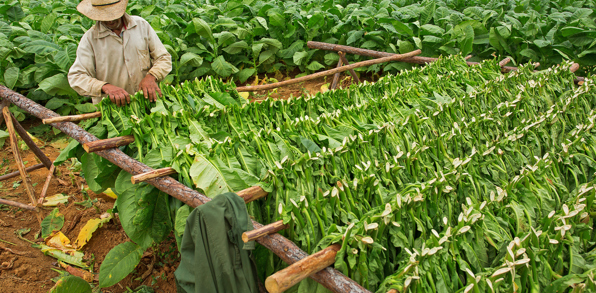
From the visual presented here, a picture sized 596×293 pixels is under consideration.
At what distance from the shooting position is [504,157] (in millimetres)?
2863

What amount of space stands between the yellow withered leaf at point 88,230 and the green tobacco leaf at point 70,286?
1.10 metres

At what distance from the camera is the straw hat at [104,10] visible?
3461 millimetres

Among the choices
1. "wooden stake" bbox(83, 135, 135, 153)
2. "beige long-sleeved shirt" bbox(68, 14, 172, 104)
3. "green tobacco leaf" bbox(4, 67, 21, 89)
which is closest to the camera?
"wooden stake" bbox(83, 135, 135, 153)

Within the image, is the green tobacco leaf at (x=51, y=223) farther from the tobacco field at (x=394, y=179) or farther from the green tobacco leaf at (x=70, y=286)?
the green tobacco leaf at (x=70, y=286)

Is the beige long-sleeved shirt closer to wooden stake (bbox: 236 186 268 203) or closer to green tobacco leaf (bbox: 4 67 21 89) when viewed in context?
wooden stake (bbox: 236 186 268 203)

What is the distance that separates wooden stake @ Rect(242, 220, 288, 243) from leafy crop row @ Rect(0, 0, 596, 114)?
542cm

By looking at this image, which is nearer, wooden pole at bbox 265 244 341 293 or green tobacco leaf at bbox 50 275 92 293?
wooden pole at bbox 265 244 341 293

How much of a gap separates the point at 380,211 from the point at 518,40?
639 centimetres

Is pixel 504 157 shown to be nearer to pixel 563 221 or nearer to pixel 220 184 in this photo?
pixel 563 221

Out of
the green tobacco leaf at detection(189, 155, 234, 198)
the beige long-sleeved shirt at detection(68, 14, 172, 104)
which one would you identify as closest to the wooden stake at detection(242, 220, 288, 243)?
the green tobacco leaf at detection(189, 155, 234, 198)

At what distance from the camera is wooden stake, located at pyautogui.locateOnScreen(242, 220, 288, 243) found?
5.97 ft

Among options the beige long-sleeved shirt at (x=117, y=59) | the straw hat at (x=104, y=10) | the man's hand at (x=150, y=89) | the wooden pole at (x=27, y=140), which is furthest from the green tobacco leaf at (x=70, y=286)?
the straw hat at (x=104, y=10)

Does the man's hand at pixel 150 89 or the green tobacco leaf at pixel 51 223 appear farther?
the green tobacco leaf at pixel 51 223

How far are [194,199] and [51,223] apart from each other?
9.17 feet
